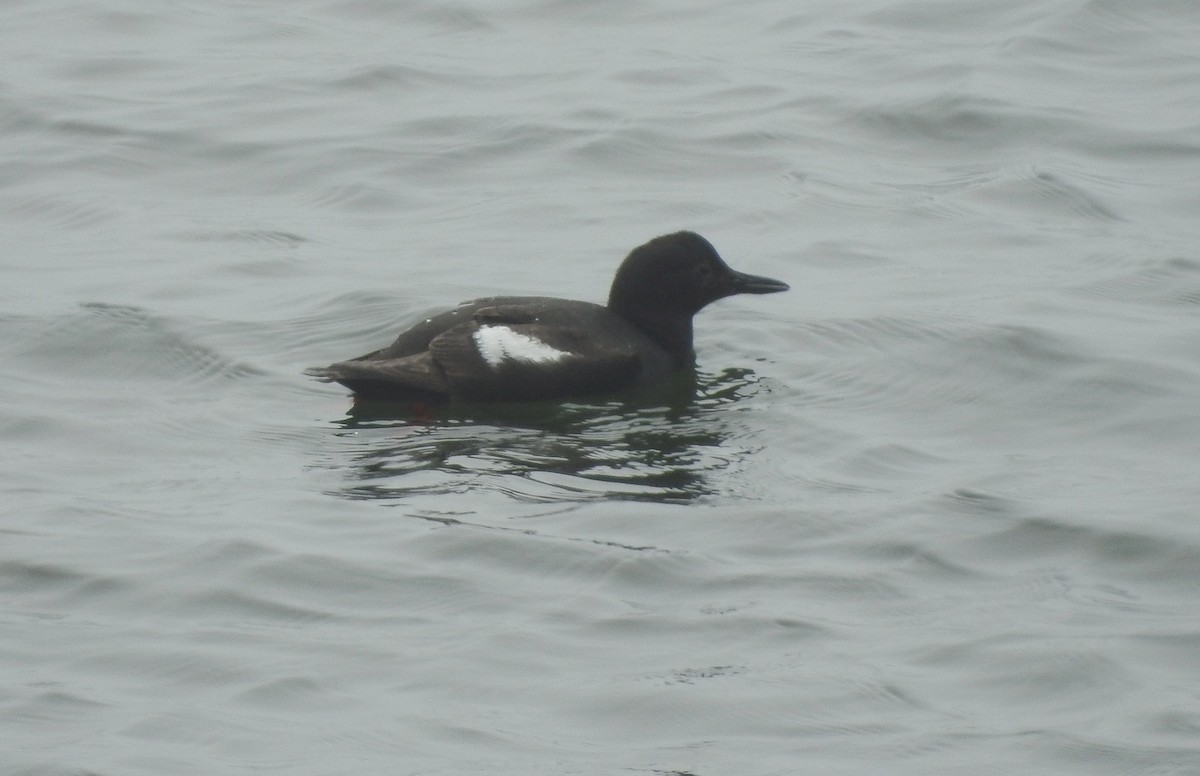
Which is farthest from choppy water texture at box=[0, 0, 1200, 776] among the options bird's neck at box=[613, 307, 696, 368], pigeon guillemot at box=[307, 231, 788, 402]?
bird's neck at box=[613, 307, 696, 368]

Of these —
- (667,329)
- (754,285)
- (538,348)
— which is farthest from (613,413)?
(754,285)

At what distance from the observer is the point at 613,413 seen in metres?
8.18

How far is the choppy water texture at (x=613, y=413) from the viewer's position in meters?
5.51

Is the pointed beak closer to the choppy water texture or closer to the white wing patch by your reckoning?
the choppy water texture

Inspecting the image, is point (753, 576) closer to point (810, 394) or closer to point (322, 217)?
point (810, 394)

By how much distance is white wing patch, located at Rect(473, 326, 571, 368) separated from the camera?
26.5 ft

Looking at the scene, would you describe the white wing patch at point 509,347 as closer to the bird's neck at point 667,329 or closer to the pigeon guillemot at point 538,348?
the pigeon guillemot at point 538,348

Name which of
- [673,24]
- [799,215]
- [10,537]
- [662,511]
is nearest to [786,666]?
[662,511]

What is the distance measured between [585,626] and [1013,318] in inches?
154

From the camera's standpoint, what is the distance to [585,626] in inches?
237

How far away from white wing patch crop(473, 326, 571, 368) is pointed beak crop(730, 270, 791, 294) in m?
1.15

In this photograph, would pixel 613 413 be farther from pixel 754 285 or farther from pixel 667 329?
pixel 754 285

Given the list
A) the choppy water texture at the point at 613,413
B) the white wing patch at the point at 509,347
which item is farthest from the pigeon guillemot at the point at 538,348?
the choppy water texture at the point at 613,413

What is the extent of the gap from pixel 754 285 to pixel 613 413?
46.8 inches
